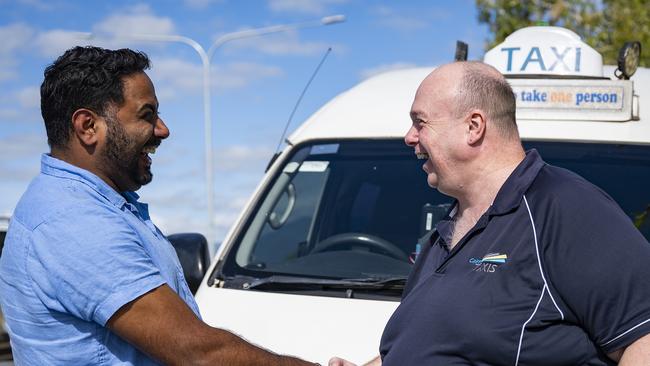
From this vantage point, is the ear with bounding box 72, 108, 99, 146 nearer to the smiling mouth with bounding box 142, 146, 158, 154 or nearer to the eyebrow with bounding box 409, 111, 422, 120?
the smiling mouth with bounding box 142, 146, 158, 154

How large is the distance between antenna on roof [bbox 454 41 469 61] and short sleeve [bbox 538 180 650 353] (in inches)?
97.8

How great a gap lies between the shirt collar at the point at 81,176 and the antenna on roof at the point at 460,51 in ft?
8.31

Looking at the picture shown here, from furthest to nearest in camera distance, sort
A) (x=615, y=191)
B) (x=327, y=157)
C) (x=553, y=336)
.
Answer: (x=327, y=157)
(x=615, y=191)
(x=553, y=336)

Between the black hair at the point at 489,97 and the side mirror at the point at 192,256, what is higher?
the black hair at the point at 489,97

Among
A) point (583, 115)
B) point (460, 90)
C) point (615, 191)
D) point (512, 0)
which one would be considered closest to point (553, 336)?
point (460, 90)

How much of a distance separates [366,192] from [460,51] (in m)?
0.86

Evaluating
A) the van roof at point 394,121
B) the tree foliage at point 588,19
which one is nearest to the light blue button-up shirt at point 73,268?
the van roof at point 394,121

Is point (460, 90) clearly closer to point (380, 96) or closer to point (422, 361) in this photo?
point (422, 361)

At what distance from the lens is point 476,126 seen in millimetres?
2729

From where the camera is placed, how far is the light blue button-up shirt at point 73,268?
2549 millimetres

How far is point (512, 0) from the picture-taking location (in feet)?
51.3

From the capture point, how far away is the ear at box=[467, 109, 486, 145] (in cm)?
272

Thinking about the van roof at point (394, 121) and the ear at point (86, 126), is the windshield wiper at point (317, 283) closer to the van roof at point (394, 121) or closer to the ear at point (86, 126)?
the van roof at point (394, 121)

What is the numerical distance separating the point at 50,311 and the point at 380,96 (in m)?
2.44
